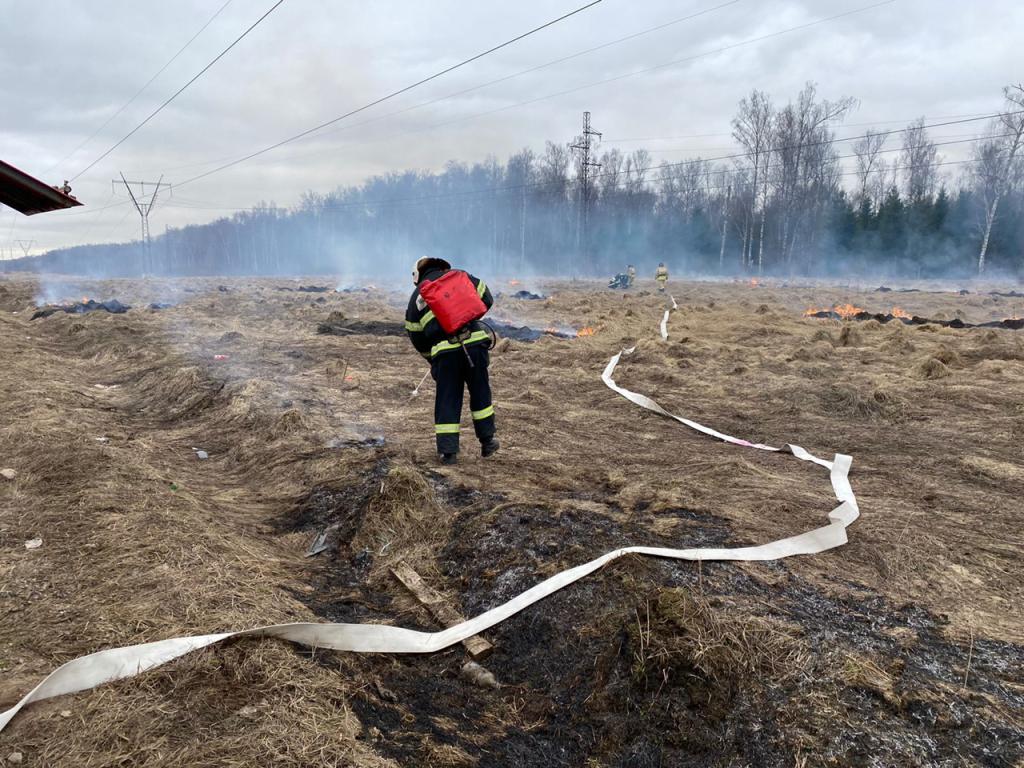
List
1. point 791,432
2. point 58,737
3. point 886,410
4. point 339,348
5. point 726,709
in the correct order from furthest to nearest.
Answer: point 339,348, point 886,410, point 791,432, point 726,709, point 58,737

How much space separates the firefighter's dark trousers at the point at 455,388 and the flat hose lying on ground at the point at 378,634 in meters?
2.45

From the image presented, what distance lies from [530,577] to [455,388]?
237cm

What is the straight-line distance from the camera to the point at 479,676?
3.02 m

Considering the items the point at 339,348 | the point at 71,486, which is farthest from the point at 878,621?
the point at 339,348

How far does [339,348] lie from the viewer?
45.6ft

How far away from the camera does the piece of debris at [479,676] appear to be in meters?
2.98

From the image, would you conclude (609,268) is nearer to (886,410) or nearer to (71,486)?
(886,410)

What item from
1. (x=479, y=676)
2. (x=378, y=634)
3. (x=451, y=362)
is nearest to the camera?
(x=479, y=676)

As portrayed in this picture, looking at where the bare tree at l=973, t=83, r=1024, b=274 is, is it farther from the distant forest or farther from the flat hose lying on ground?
the flat hose lying on ground

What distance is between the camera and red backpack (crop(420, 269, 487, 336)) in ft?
17.8

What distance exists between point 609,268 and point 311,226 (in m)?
57.9

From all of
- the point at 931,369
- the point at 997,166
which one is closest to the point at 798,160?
the point at 997,166

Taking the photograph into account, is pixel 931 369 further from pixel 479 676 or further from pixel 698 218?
pixel 698 218

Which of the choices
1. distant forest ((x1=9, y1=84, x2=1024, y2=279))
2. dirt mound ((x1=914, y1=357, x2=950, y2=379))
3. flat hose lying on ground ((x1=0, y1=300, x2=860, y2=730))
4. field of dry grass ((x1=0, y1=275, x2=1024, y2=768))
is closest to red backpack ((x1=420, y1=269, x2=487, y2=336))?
field of dry grass ((x1=0, y1=275, x2=1024, y2=768))
